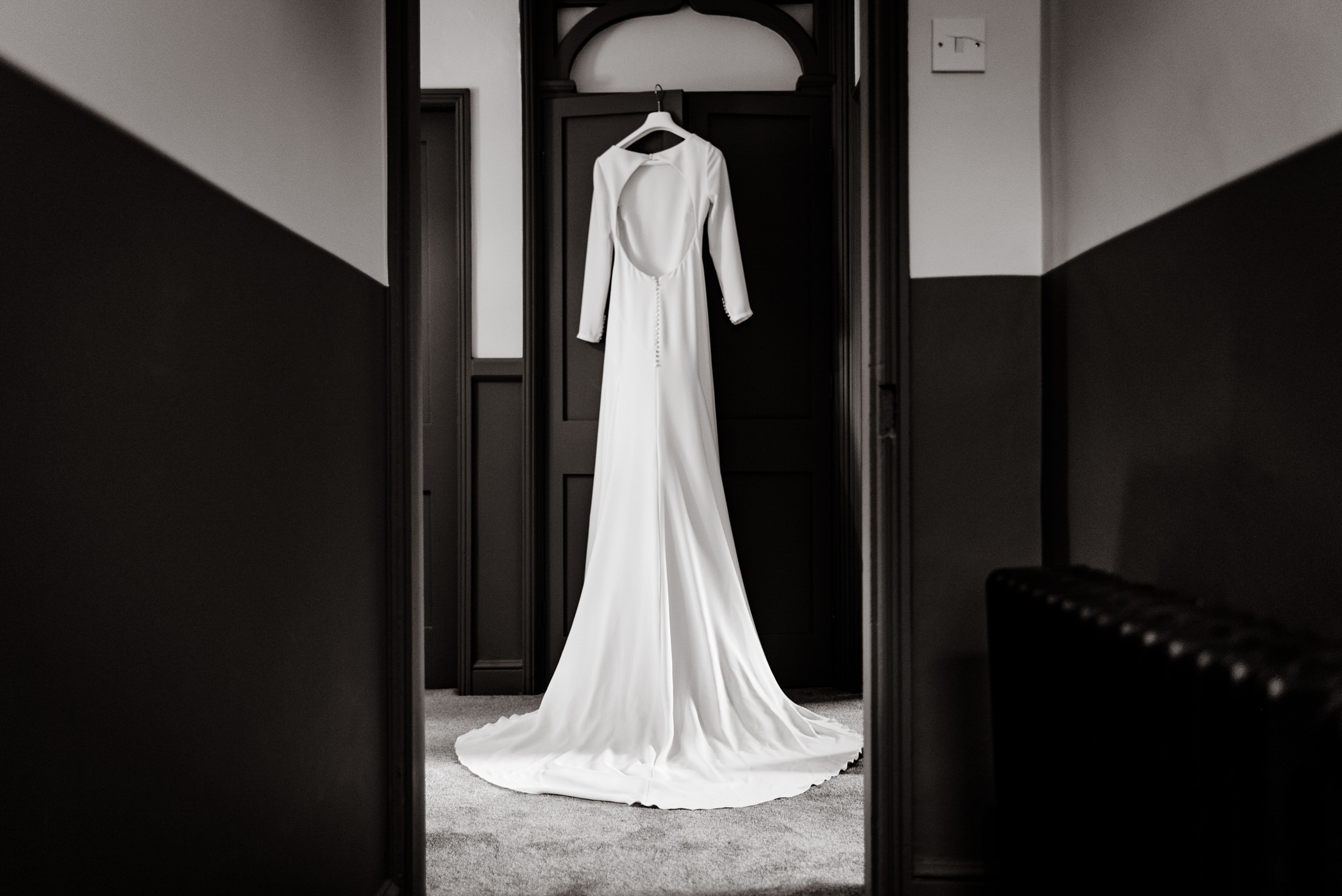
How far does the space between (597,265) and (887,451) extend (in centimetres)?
157

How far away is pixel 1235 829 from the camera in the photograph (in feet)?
2.22

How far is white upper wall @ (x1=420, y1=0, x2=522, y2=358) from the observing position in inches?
121

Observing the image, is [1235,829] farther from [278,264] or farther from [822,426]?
[822,426]

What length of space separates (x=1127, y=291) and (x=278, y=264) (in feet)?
3.73

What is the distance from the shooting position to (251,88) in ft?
3.40

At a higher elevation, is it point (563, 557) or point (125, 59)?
point (125, 59)

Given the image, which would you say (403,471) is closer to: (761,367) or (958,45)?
(958,45)

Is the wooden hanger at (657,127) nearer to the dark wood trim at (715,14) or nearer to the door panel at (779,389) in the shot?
the door panel at (779,389)

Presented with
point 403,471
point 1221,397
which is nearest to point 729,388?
point 403,471

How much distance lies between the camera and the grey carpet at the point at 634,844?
1.65m

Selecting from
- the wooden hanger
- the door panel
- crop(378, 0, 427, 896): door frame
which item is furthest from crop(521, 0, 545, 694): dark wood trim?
crop(378, 0, 427, 896): door frame

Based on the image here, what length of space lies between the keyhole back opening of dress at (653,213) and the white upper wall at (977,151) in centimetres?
132

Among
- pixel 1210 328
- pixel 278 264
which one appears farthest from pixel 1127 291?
Answer: pixel 278 264

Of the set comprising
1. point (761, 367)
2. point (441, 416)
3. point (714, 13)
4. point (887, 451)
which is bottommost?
point (887, 451)
